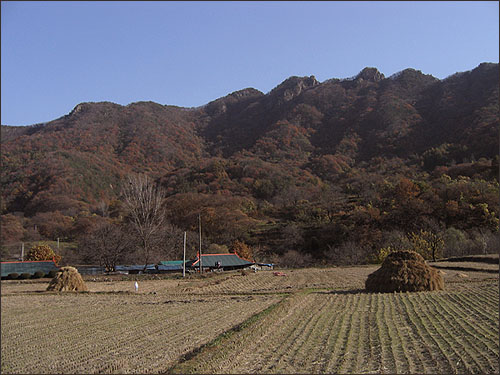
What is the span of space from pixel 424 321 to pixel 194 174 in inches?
3896

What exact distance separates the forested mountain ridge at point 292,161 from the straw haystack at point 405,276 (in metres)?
37.7

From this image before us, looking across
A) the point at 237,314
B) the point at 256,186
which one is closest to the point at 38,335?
the point at 237,314

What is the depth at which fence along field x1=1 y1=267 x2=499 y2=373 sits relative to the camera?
8.38 meters

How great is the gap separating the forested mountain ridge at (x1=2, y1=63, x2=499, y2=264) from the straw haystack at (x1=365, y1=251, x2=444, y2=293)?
124 ft

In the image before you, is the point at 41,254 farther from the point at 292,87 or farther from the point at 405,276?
the point at 292,87

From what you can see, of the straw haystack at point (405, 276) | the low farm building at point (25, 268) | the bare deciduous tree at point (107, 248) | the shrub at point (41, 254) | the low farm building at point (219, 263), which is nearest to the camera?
the straw haystack at point (405, 276)

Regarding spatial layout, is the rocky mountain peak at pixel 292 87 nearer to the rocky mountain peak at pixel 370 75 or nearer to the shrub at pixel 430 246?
the rocky mountain peak at pixel 370 75

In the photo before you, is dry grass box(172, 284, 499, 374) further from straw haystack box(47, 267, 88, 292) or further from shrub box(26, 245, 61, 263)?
shrub box(26, 245, 61, 263)

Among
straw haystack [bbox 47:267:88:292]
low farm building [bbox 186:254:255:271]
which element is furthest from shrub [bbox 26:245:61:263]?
straw haystack [bbox 47:267:88:292]

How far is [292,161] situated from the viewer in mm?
125625

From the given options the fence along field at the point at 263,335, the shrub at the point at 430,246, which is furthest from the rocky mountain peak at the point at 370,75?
the fence along field at the point at 263,335

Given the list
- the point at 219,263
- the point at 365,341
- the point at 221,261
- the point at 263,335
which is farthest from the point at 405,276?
the point at 221,261

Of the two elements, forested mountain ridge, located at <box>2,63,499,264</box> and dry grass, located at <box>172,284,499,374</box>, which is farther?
forested mountain ridge, located at <box>2,63,499,264</box>

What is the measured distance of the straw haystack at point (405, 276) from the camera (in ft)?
68.7
